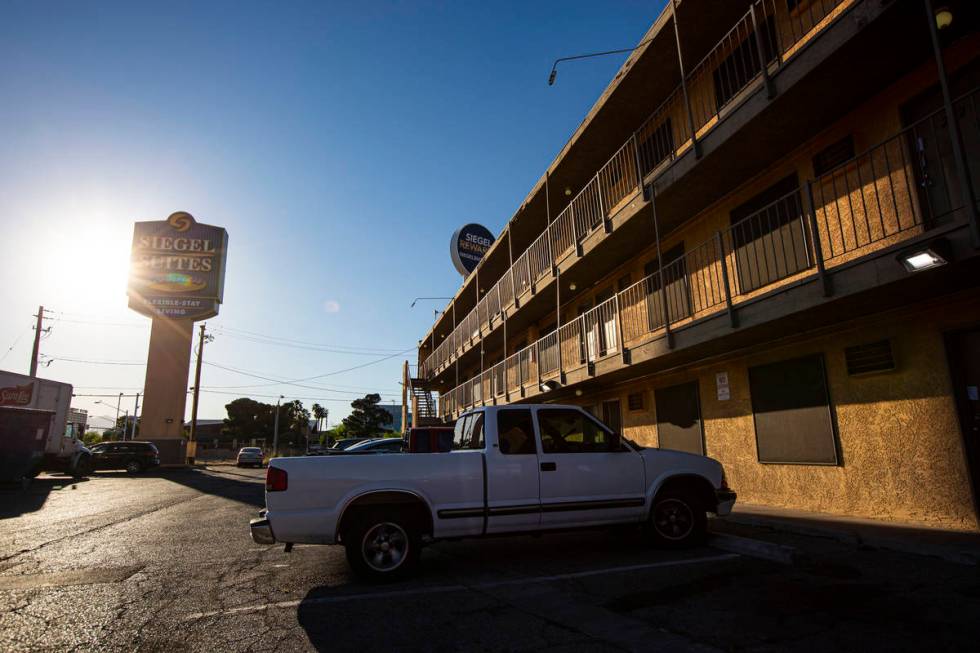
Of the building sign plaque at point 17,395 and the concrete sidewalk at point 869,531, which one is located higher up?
the building sign plaque at point 17,395

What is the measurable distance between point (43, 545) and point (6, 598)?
351 cm

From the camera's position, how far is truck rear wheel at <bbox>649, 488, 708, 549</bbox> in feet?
21.4

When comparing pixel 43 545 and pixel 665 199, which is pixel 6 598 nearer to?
pixel 43 545

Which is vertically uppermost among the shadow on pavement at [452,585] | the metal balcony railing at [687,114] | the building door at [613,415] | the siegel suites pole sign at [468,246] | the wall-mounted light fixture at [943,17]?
the siegel suites pole sign at [468,246]

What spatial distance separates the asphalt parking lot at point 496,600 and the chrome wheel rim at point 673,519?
0.79 feet

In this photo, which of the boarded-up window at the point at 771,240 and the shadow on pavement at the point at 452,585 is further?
the boarded-up window at the point at 771,240

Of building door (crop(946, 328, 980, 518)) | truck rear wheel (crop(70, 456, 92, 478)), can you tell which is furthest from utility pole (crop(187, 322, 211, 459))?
building door (crop(946, 328, 980, 518))

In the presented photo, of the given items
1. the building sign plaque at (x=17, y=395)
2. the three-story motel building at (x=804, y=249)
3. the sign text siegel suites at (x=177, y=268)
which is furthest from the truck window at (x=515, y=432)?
the sign text siegel suites at (x=177, y=268)

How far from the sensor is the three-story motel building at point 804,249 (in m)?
6.76

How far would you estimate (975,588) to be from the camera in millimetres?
4512

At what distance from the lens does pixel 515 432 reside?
6.25 meters

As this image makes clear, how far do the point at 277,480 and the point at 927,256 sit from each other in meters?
7.00

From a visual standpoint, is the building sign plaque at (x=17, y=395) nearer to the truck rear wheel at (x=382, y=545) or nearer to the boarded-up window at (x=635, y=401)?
the boarded-up window at (x=635, y=401)

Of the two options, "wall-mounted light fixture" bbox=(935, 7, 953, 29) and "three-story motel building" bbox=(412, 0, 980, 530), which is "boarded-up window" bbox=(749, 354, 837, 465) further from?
"wall-mounted light fixture" bbox=(935, 7, 953, 29)
